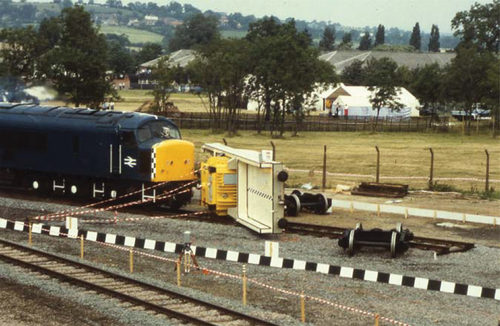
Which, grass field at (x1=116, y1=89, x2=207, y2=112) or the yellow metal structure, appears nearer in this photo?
the yellow metal structure

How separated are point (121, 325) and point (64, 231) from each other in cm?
1029

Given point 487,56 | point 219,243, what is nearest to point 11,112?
point 219,243

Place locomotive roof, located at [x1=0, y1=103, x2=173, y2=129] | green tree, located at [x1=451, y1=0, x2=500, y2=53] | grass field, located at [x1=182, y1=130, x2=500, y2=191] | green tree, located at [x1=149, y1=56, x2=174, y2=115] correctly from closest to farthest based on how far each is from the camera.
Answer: locomotive roof, located at [x1=0, y1=103, x2=173, y2=129], grass field, located at [x1=182, y1=130, x2=500, y2=191], green tree, located at [x1=149, y1=56, x2=174, y2=115], green tree, located at [x1=451, y1=0, x2=500, y2=53]

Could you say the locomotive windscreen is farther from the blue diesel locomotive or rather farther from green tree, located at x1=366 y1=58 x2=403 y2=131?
green tree, located at x1=366 y1=58 x2=403 y2=131

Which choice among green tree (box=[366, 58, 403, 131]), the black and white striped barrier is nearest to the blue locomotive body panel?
the black and white striped barrier

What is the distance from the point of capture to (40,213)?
29391mm

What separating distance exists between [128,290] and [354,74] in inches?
4996

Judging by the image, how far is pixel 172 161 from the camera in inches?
1176

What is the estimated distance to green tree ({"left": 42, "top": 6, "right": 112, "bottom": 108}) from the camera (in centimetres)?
5819

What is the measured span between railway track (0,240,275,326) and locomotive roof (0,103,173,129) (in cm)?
846

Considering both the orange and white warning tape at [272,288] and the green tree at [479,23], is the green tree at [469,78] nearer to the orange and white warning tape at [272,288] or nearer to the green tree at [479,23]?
the green tree at [479,23]

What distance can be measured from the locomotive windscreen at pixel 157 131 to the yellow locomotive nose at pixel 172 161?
51 centimetres

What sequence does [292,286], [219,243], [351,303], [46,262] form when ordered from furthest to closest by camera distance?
[219,243]
[46,262]
[292,286]
[351,303]

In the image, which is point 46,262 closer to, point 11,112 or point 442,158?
point 11,112
